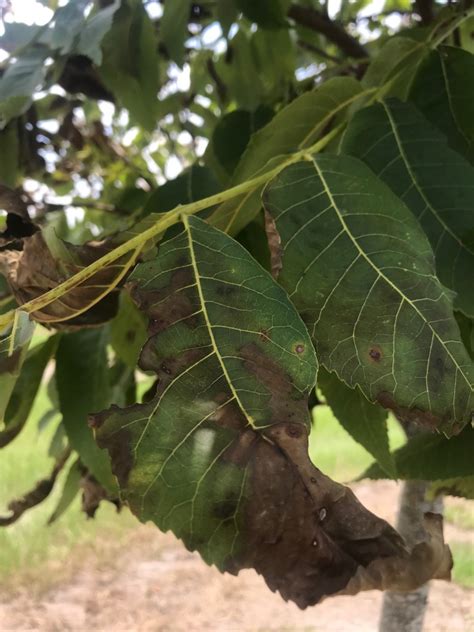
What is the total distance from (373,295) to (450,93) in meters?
0.21

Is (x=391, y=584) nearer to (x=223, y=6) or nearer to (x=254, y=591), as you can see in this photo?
(x=223, y=6)

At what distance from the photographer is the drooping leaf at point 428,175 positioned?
0.37 meters

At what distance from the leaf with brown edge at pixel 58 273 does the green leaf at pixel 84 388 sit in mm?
229

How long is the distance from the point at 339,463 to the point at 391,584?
A: 2091 millimetres

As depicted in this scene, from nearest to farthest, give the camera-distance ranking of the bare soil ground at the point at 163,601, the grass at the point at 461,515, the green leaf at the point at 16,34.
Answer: the green leaf at the point at 16,34 < the bare soil ground at the point at 163,601 < the grass at the point at 461,515

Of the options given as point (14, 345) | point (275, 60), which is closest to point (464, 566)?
point (275, 60)

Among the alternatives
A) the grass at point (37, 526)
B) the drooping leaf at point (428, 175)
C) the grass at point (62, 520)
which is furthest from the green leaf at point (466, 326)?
the grass at point (37, 526)

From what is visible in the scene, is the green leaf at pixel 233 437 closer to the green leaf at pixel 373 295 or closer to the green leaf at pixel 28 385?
the green leaf at pixel 373 295

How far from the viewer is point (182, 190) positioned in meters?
0.54

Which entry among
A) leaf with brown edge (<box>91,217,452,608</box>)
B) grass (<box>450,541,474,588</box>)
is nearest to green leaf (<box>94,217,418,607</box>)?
leaf with brown edge (<box>91,217,452,608</box>)

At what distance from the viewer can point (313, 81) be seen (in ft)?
2.43

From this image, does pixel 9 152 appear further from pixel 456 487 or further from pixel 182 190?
pixel 456 487

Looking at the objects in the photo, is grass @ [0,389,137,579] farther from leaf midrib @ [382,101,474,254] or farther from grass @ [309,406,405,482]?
leaf midrib @ [382,101,474,254]

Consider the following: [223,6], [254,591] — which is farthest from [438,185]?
[254,591]
